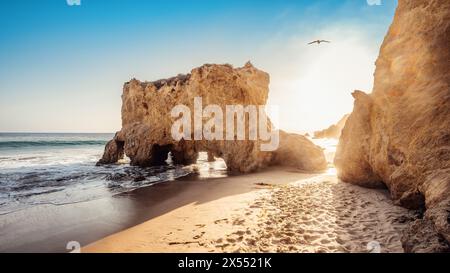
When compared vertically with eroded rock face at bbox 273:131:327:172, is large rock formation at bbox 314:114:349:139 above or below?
above

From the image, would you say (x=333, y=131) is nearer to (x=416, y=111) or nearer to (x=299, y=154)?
(x=299, y=154)

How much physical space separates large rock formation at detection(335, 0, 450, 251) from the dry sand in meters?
0.71

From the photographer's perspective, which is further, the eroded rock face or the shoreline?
the eroded rock face

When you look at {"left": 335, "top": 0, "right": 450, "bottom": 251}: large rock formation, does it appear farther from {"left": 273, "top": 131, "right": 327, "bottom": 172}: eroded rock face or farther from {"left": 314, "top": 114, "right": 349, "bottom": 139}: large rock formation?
{"left": 314, "top": 114, "right": 349, "bottom": 139}: large rock formation

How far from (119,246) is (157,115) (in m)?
16.2

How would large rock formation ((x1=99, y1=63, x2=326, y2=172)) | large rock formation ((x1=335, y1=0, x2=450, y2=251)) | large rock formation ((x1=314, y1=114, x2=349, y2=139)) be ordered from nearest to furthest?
1. large rock formation ((x1=335, y1=0, x2=450, y2=251))
2. large rock formation ((x1=99, y1=63, x2=326, y2=172))
3. large rock formation ((x1=314, y1=114, x2=349, y2=139))

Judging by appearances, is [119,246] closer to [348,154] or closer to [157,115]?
[348,154]

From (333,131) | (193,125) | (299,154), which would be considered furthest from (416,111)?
(333,131)

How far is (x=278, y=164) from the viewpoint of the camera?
15.3 meters

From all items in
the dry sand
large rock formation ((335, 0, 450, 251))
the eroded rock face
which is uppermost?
large rock formation ((335, 0, 450, 251))

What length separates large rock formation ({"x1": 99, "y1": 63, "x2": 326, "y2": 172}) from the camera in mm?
14219

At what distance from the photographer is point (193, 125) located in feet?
55.7

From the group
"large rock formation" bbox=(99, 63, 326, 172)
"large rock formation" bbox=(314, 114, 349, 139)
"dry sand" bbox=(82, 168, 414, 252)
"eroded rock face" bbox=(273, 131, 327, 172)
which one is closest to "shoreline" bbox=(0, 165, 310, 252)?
→ "dry sand" bbox=(82, 168, 414, 252)
